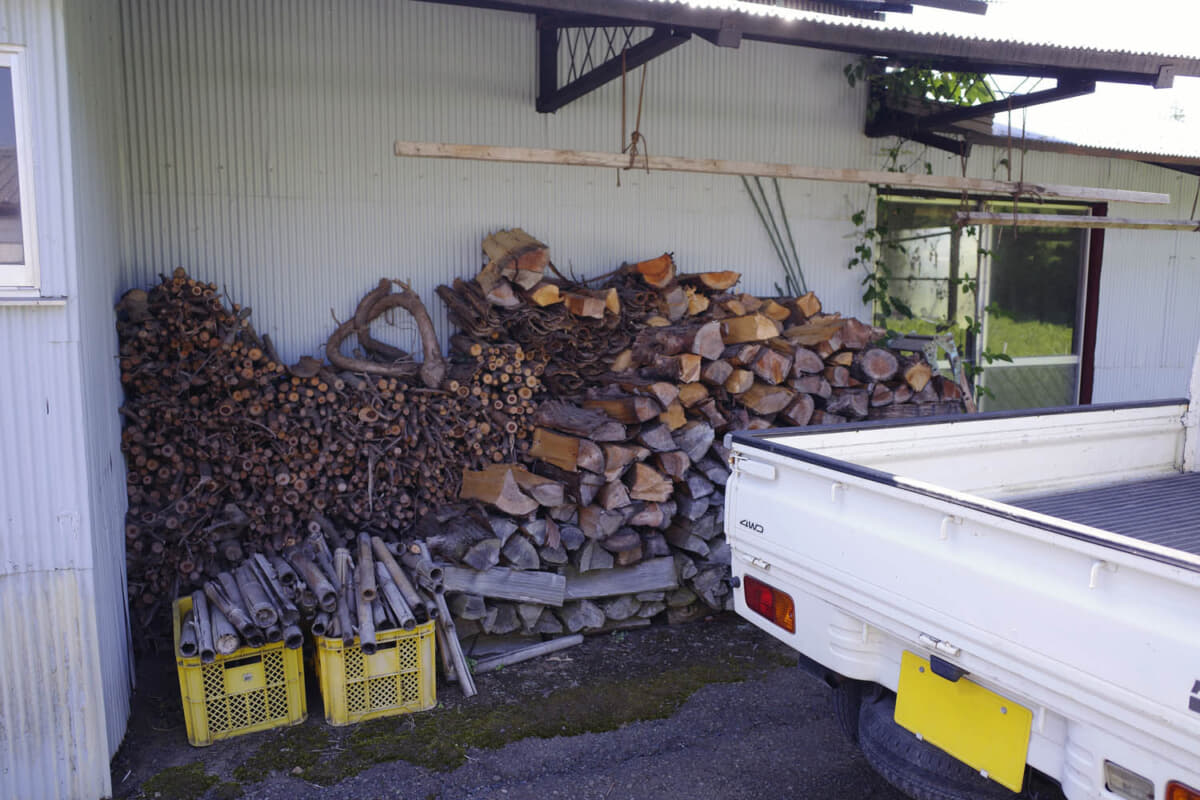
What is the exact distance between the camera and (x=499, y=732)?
14.8 ft

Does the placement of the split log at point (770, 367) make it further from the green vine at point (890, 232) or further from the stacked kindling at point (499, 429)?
the green vine at point (890, 232)

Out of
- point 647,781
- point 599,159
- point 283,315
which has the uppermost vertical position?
point 599,159

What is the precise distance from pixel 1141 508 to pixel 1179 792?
7.05 ft

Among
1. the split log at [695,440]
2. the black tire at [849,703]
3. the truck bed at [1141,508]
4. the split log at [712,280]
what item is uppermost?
the split log at [712,280]

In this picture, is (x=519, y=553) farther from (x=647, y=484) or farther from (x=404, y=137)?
(x=404, y=137)

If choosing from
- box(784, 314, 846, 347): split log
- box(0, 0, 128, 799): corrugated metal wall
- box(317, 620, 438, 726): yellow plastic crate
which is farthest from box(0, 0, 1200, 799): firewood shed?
box(317, 620, 438, 726): yellow plastic crate

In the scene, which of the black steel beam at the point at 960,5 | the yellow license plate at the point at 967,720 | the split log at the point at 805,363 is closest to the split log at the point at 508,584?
the split log at the point at 805,363

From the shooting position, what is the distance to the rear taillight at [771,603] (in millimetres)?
3484

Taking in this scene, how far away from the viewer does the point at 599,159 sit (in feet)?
17.1

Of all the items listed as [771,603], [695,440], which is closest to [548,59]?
[695,440]

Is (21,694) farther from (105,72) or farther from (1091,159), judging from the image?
(1091,159)

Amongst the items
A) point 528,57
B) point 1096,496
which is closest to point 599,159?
point 528,57

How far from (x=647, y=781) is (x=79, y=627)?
2540 millimetres

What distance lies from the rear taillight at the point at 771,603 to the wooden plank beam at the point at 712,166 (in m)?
2.56
